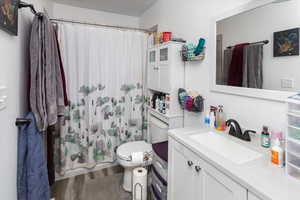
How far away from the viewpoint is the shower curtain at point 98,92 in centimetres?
205

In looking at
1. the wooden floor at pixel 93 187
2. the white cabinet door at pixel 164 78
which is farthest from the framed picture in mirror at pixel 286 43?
the wooden floor at pixel 93 187

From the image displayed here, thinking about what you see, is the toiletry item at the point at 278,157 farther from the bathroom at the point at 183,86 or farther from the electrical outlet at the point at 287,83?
the electrical outlet at the point at 287,83

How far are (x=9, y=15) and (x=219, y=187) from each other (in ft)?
4.57

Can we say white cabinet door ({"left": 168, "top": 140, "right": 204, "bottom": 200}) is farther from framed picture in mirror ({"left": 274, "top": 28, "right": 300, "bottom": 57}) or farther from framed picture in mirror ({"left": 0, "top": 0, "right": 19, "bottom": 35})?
framed picture in mirror ({"left": 0, "top": 0, "right": 19, "bottom": 35})

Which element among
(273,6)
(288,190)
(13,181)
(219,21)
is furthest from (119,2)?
(288,190)

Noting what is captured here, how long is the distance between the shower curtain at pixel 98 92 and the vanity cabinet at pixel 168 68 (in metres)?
0.46

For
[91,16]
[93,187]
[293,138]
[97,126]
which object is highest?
[91,16]

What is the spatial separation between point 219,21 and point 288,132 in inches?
39.9

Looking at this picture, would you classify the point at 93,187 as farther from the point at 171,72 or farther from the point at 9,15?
the point at 9,15

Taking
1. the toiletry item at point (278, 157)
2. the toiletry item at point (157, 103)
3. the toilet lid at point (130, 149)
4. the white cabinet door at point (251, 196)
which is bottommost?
the toilet lid at point (130, 149)

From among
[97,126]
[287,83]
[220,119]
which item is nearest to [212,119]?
[220,119]

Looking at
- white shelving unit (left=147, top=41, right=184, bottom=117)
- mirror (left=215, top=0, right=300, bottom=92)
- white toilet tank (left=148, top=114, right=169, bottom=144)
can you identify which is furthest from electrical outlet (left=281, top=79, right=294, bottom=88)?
white toilet tank (left=148, top=114, right=169, bottom=144)

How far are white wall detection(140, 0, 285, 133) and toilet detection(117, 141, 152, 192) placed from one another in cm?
57

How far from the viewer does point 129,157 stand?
173 centimetres
